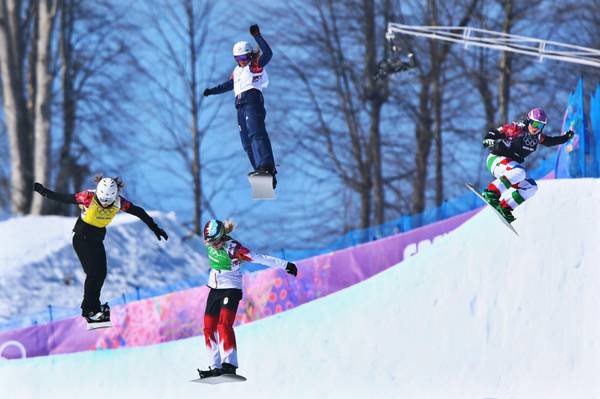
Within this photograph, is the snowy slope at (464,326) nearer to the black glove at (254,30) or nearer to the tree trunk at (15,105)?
the black glove at (254,30)

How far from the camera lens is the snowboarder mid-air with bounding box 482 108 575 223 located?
13.6 m

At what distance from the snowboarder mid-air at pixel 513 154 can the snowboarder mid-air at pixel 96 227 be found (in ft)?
15.3

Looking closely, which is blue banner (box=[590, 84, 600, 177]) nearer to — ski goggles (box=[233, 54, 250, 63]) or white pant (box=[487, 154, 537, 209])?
white pant (box=[487, 154, 537, 209])

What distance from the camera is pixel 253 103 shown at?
12.1m

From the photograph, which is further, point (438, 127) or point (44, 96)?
point (438, 127)

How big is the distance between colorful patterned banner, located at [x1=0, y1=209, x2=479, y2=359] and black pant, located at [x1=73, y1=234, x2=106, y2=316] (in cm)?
691

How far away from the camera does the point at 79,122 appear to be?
107 ft

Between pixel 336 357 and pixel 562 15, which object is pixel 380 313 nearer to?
pixel 336 357

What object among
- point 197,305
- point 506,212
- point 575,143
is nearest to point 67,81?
point 197,305

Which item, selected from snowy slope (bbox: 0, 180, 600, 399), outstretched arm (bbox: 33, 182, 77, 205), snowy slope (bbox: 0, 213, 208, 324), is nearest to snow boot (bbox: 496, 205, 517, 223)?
snowy slope (bbox: 0, 180, 600, 399)

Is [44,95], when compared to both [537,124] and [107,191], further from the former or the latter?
[537,124]

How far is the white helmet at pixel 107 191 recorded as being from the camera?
12141mm

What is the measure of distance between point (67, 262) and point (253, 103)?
13550mm

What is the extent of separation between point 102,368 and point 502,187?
8.33 m
